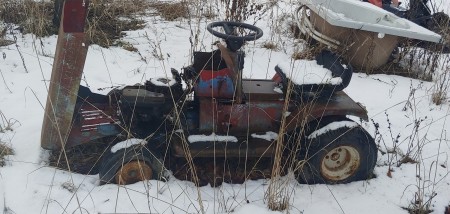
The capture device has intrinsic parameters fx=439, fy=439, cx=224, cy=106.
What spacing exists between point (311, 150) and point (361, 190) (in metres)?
0.50

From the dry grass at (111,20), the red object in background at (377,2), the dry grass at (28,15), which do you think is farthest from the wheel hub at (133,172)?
the red object in background at (377,2)

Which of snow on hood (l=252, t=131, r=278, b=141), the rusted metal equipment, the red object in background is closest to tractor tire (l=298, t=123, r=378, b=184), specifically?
snow on hood (l=252, t=131, r=278, b=141)

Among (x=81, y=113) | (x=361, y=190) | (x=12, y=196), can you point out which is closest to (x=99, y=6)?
(x=81, y=113)

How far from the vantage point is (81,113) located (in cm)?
310

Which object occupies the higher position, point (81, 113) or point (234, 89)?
point (234, 89)

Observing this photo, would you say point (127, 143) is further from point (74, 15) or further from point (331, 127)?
point (331, 127)

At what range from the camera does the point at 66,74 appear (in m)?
2.79

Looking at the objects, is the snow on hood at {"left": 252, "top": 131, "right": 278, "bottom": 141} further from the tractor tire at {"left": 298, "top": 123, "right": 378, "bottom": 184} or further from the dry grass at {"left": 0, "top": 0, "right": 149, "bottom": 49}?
the dry grass at {"left": 0, "top": 0, "right": 149, "bottom": 49}

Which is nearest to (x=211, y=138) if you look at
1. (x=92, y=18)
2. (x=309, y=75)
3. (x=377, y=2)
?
(x=309, y=75)

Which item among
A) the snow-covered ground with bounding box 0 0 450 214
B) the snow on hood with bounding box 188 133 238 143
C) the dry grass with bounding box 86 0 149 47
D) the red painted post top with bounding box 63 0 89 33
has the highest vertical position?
the red painted post top with bounding box 63 0 89 33

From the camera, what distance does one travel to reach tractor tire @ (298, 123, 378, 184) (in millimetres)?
3217

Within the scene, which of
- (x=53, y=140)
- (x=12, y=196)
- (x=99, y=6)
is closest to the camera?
(x=12, y=196)

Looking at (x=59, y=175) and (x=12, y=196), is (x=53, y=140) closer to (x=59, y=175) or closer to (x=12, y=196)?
(x=59, y=175)

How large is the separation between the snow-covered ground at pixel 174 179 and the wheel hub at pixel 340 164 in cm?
9
